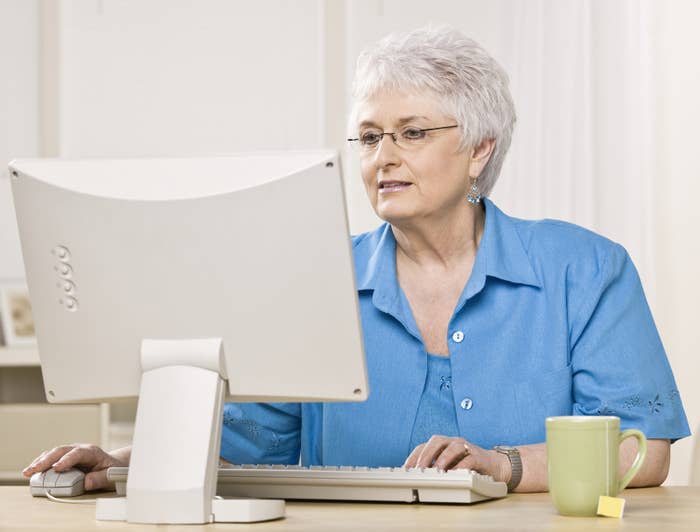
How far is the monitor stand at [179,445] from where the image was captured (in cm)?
121

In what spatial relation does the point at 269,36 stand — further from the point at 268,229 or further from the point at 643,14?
the point at 268,229

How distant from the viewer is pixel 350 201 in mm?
3996

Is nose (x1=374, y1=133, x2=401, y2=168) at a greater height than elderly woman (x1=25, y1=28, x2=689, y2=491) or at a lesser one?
greater

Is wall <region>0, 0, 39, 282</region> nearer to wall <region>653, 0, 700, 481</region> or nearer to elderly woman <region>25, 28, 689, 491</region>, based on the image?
wall <region>653, 0, 700, 481</region>

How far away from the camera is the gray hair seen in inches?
72.4

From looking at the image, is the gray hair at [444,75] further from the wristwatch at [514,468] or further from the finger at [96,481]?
the finger at [96,481]

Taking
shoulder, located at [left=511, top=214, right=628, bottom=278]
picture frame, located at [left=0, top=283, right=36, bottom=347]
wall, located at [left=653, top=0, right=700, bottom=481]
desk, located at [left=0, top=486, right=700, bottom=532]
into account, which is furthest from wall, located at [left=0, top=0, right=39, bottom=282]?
desk, located at [left=0, top=486, right=700, bottom=532]

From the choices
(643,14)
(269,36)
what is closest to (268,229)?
(643,14)

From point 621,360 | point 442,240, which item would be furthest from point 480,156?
point 621,360

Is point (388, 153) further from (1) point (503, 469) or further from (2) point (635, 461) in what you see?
(2) point (635, 461)

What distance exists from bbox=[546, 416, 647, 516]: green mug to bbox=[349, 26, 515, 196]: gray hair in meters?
0.78

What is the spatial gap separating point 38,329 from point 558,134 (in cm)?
239

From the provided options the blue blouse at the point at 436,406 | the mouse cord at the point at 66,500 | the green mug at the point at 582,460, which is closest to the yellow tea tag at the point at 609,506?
the green mug at the point at 582,460

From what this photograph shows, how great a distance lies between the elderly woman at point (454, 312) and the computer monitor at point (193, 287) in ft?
1.84
